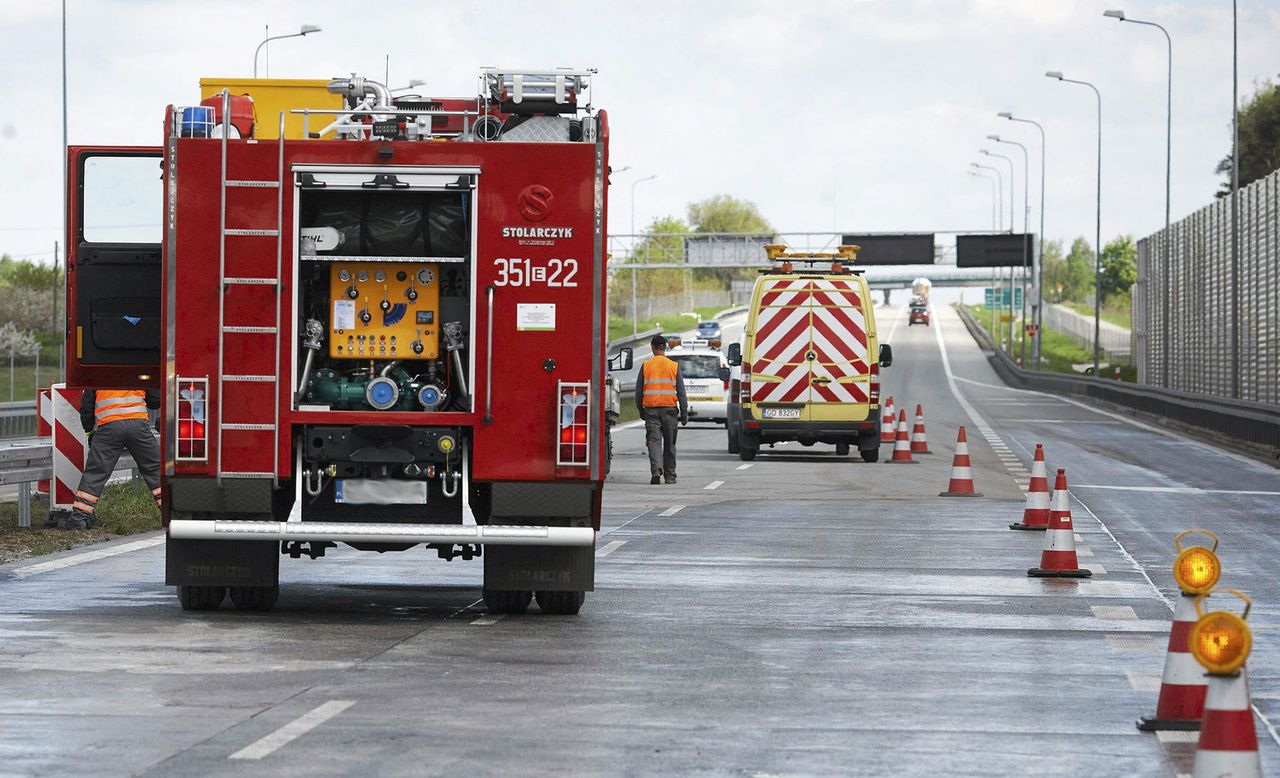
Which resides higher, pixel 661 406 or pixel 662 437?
pixel 661 406

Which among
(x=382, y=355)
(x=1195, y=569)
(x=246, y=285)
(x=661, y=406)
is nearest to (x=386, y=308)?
(x=382, y=355)

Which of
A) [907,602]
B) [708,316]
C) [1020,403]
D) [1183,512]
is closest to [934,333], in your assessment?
[708,316]

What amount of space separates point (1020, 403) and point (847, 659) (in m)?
54.1

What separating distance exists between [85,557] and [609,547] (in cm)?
403

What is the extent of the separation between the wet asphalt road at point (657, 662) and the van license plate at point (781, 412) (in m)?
11.5

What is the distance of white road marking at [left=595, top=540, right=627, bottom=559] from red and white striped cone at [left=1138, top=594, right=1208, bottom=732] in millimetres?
8138

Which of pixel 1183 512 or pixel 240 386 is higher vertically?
pixel 240 386

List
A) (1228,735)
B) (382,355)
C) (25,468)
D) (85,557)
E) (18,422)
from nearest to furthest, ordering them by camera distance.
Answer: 1. (1228,735)
2. (382,355)
3. (85,557)
4. (25,468)
5. (18,422)

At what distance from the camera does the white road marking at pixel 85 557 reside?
14.8 m

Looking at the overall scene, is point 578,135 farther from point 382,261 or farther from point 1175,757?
point 1175,757

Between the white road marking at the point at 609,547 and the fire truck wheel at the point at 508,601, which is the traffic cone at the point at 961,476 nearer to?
the white road marking at the point at 609,547

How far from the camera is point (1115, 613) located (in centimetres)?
1277

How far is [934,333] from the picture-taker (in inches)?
5408

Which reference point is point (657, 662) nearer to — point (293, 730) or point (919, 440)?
point (293, 730)
